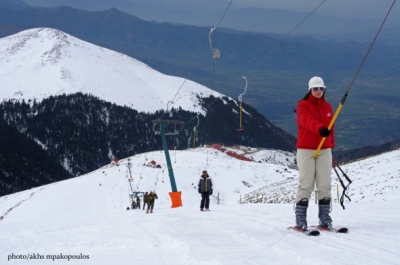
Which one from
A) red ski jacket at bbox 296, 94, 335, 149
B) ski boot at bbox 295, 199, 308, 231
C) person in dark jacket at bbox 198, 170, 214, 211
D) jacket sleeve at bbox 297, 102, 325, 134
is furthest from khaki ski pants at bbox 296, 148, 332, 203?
person in dark jacket at bbox 198, 170, 214, 211

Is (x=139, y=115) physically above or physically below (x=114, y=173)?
above

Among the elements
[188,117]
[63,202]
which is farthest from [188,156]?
[188,117]

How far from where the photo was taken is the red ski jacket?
27.1ft

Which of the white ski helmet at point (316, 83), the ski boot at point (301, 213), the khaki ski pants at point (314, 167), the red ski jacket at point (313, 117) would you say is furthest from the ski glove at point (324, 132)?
the ski boot at point (301, 213)

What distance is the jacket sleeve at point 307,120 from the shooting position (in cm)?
781

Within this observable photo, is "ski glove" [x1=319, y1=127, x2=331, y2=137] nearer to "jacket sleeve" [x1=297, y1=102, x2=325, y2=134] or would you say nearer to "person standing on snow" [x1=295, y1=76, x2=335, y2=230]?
"jacket sleeve" [x1=297, y1=102, x2=325, y2=134]

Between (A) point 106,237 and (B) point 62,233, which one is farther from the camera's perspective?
(B) point 62,233

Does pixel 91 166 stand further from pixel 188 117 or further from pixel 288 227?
pixel 288 227

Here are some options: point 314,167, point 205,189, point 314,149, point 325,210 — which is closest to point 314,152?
point 314,149

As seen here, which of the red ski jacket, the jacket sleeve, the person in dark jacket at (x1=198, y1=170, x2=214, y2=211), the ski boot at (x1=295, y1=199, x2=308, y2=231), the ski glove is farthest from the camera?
the person in dark jacket at (x1=198, y1=170, x2=214, y2=211)

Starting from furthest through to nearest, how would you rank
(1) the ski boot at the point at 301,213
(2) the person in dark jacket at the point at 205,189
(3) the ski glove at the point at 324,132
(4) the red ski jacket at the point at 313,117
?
(2) the person in dark jacket at the point at 205,189, (1) the ski boot at the point at 301,213, (4) the red ski jacket at the point at 313,117, (3) the ski glove at the point at 324,132

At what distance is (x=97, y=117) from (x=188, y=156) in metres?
125

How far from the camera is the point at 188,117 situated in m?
198

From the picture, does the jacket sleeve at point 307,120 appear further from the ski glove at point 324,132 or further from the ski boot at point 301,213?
the ski boot at point 301,213
